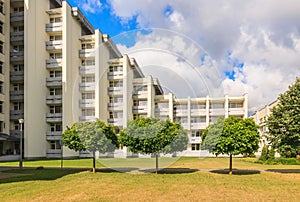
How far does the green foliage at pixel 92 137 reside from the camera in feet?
69.8

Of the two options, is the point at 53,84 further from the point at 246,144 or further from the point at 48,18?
the point at 246,144

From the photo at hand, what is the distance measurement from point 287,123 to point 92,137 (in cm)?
1423

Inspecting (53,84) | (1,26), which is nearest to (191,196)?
(53,84)

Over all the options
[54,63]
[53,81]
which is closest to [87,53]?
[54,63]

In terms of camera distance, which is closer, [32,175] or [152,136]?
[152,136]

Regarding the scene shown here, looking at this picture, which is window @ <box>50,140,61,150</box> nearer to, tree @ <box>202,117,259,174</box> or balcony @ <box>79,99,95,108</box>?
balcony @ <box>79,99,95,108</box>

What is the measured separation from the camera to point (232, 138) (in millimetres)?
20609

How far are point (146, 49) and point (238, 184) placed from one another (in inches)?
352

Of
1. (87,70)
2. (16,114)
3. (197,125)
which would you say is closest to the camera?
(16,114)

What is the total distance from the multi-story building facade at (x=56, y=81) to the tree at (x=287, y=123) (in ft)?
53.4

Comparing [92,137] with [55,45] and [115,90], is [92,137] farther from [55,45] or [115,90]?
[55,45]

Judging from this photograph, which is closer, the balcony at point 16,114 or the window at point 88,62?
the balcony at point 16,114

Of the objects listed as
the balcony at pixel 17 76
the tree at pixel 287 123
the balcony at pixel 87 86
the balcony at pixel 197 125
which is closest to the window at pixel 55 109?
the balcony at pixel 87 86

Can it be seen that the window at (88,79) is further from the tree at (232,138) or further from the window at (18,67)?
the tree at (232,138)
